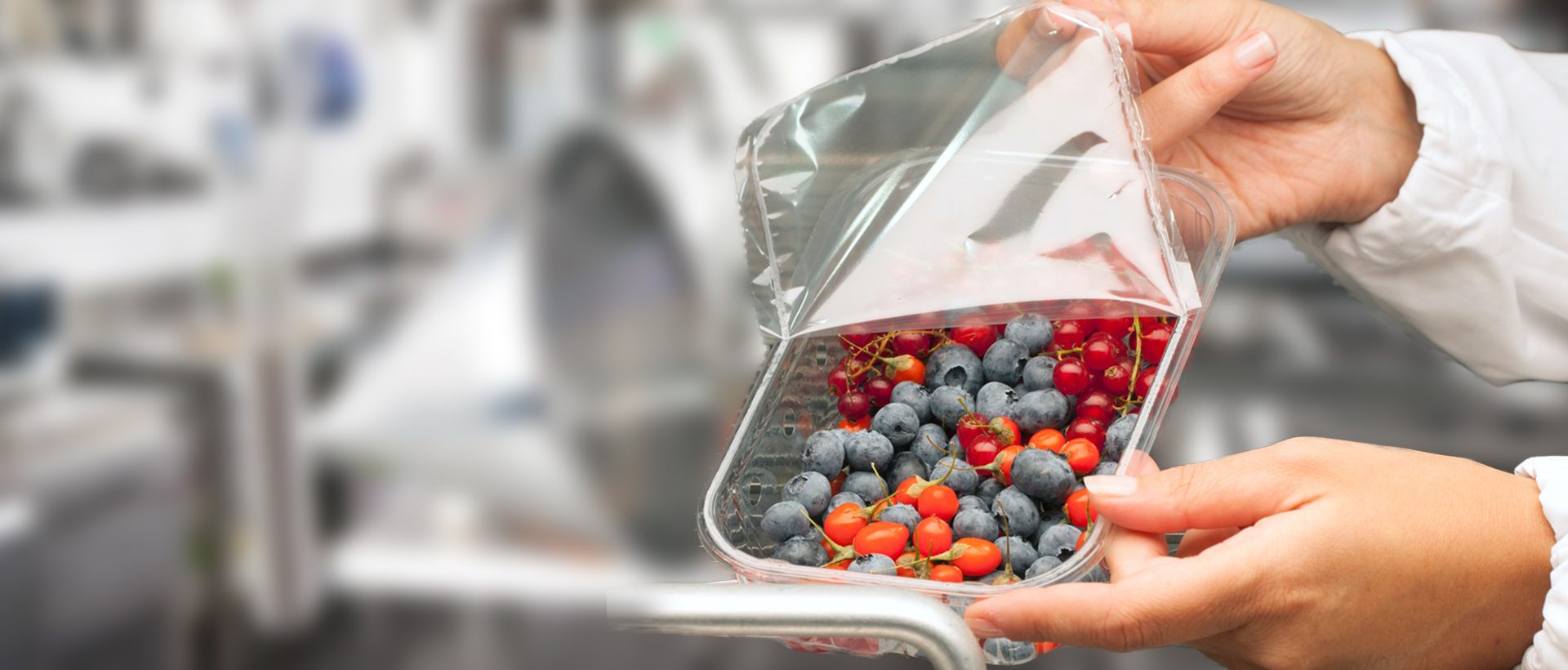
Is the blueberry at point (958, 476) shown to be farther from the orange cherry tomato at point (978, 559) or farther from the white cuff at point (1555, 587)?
the white cuff at point (1555, 587)

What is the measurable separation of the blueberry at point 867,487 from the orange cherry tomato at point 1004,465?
8 centimetres

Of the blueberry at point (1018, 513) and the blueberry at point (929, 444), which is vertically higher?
the blueberry at point (1018, 513)

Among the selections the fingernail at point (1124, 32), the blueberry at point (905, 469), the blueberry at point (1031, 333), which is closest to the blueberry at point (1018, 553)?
the blueberry at point (905, 469)

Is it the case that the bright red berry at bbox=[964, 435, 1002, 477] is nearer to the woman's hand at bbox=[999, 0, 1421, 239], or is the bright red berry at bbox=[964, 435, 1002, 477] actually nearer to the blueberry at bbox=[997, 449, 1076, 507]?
the blueberry at bbox=[997, 449, 1076, 507]

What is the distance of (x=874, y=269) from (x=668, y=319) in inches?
21.9

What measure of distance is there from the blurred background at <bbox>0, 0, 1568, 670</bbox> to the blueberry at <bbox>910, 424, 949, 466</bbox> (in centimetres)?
53

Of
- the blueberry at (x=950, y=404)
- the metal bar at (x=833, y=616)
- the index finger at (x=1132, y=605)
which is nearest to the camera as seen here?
the metal bar at (x=833, y=616)

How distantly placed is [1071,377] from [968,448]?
10 cm

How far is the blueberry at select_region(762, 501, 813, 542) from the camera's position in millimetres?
751

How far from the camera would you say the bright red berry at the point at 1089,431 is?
2.60ft

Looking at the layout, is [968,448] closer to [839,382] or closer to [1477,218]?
[839,382]

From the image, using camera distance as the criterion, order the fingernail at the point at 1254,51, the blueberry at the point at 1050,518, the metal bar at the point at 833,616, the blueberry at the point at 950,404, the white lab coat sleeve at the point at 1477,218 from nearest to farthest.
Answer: the metal bar at the point at 833,616, the blueberry at the point at 1050,518, the blueberry at the point at 950,404, the fingernail at the point at 1254,51, the white lab coat sleeve at the point at 1477,218

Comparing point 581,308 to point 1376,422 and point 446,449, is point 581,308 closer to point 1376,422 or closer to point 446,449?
point 446,449

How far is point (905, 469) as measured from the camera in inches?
31.9
